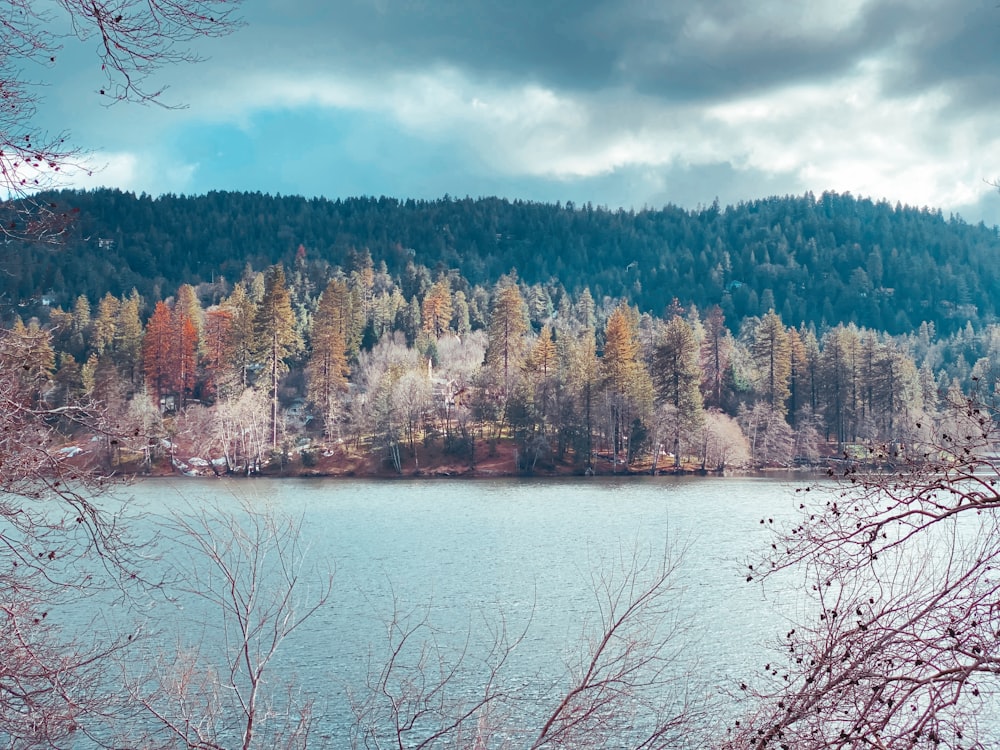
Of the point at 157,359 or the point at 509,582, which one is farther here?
the point at 157,359

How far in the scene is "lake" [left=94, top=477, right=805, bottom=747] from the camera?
19.2 m

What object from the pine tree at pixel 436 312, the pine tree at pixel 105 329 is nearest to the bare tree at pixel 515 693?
the pine tree at pixel 105 329

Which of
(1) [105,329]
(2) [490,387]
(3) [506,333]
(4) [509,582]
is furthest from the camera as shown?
(1) [105,329]

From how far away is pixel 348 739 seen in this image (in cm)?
1650

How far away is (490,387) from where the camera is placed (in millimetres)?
72938

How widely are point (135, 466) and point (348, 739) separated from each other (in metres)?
53.0

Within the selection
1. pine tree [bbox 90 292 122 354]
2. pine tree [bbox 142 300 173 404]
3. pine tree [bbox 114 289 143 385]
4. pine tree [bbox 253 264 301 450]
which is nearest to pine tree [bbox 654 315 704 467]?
pine tree [bbox 253 264 301 450]

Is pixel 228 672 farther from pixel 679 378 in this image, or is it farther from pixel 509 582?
pixel 679 378

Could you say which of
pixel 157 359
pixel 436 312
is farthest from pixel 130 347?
pixel 436 312

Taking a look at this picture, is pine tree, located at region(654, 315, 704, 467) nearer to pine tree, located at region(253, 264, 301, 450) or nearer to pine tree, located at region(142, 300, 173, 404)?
pine tree, located at region(253, 264, 301, 450)

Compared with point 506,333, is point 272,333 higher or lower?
lower

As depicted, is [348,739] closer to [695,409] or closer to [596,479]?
[596,479]

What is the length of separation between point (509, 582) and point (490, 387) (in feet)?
153

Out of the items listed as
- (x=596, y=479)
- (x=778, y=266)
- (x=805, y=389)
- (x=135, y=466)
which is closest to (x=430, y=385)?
(x=596, y=479)
